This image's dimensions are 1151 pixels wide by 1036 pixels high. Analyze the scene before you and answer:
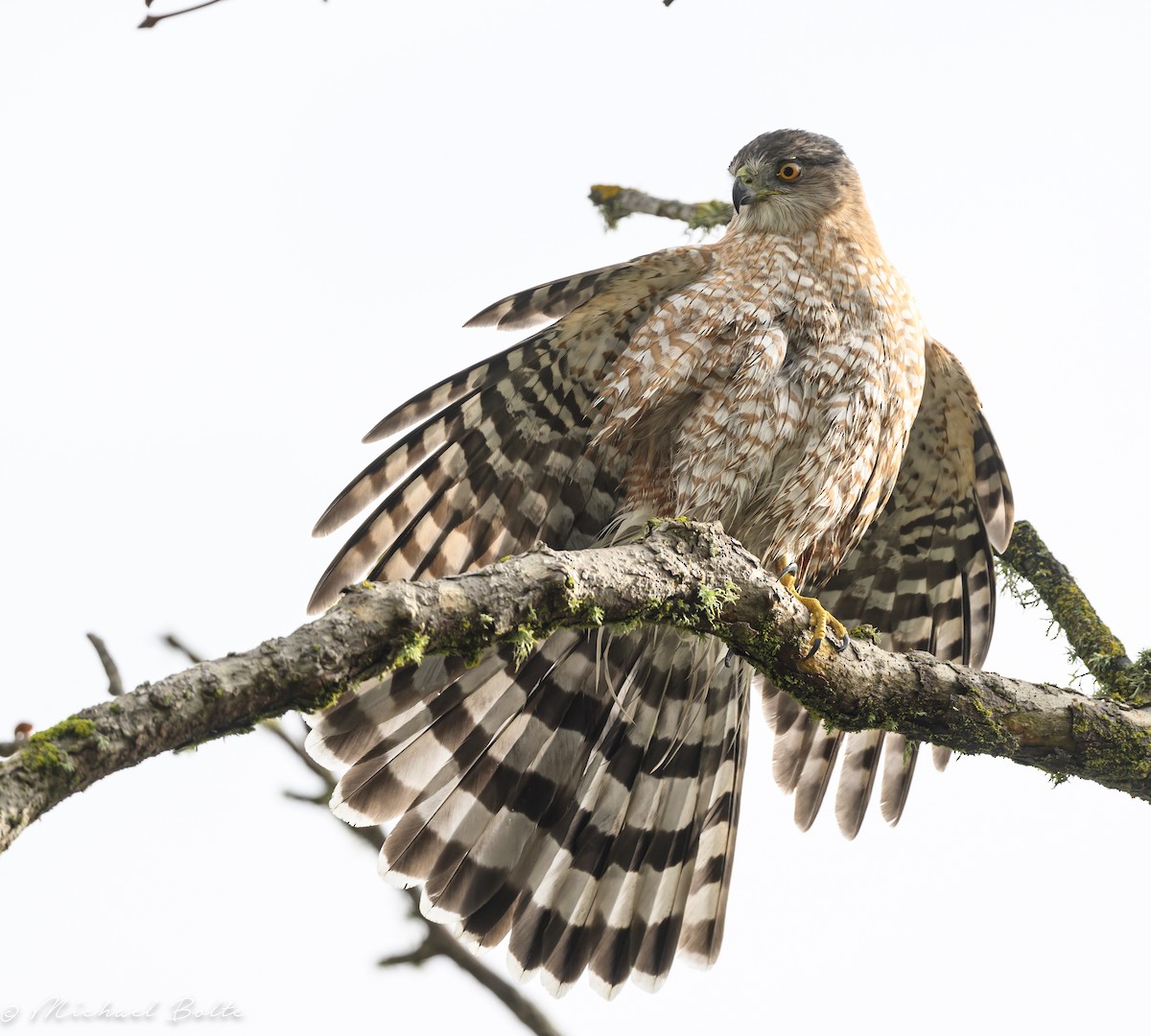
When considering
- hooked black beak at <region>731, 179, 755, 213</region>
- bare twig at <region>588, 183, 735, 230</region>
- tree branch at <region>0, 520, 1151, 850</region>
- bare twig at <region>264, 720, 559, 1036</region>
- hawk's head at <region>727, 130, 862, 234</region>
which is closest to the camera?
tree branch at <region>0, 520, 1151, 850</region>

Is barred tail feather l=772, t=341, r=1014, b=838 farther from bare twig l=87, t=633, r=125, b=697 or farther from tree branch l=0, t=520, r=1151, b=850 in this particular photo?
bare twig l=87, t=633, r=125, b=697

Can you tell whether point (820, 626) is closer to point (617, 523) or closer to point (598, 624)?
point (598, 624)

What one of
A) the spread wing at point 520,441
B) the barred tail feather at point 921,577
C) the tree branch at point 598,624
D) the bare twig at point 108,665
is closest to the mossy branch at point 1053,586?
the barred tail feather at point 921,577

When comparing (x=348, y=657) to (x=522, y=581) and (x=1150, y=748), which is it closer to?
(x=522, y=581)

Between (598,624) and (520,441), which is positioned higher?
(520,441)

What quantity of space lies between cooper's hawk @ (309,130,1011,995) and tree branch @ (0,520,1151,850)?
3.12 feet

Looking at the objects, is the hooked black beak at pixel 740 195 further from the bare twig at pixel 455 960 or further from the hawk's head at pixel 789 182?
the bare twig at pixel 455 960

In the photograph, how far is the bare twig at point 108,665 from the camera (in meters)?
3.51

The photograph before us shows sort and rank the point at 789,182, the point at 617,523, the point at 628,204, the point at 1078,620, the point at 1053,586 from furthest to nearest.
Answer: the point at 628,204 → the point at 789,182 → the point at 1053,586 → the point at 1078,620 → the point at 617,523

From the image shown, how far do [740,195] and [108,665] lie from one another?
11.2 ft

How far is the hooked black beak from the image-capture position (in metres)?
5.42

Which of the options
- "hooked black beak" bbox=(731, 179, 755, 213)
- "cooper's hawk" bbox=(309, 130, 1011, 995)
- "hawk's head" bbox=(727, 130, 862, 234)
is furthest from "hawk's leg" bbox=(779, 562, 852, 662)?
"hooked black beak" bbox=(731, 179, 755, 213)

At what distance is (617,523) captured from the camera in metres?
4.67

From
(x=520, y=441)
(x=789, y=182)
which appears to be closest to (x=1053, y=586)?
(x=789, y=182)
